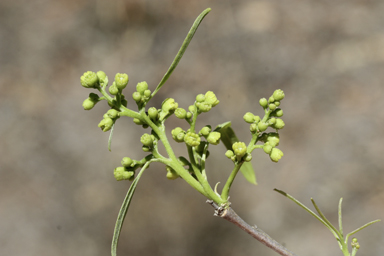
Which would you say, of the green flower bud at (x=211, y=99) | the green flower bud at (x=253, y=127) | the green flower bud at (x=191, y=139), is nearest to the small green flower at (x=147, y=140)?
the green flower bud at (x=191, y=139)

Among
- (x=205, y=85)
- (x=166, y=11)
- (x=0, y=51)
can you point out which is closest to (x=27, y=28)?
(x=0, y=51)

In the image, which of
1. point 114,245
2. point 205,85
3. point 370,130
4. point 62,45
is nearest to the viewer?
point 114,245

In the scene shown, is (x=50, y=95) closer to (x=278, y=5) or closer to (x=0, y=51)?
(x=0, y=51)

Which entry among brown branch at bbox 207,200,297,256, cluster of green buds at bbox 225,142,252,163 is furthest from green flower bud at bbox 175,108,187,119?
brown branch at bbox 207,200,297,256

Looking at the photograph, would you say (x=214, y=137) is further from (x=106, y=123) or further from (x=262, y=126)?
(x=106, y=123)

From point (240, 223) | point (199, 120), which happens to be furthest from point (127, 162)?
point (199, 120)

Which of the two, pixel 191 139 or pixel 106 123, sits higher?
pixel 106 123
